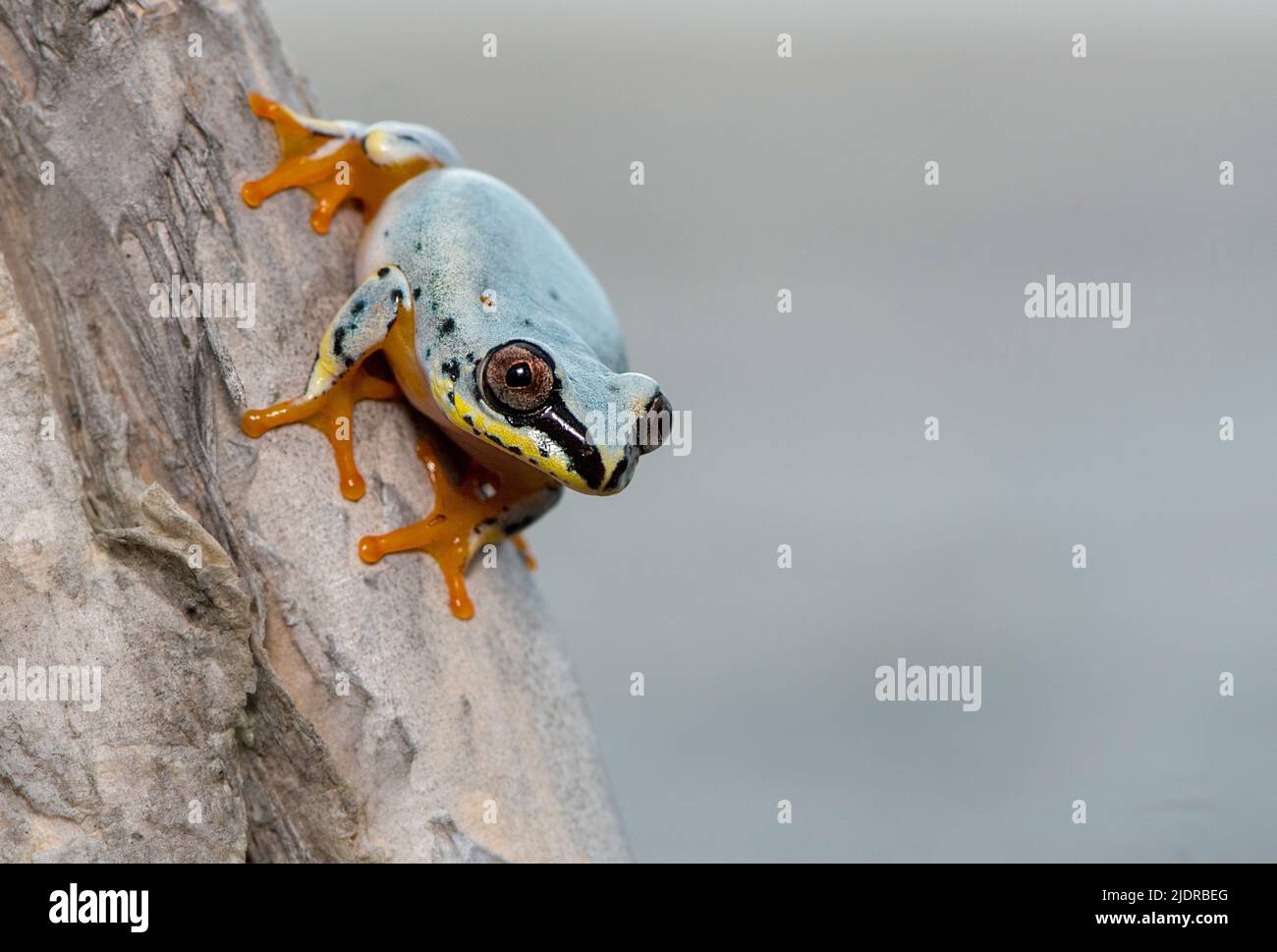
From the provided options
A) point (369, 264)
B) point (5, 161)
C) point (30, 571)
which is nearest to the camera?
point (30, 571)

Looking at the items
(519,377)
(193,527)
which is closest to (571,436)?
(519,377)

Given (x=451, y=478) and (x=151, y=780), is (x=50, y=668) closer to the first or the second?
(x=151, y=780)

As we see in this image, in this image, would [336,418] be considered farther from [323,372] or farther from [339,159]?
[339,159]

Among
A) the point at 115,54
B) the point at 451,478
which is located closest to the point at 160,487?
the point at 451,478

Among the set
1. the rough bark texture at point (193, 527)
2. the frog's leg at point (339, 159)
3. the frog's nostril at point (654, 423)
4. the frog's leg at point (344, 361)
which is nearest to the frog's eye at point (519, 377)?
the frog's nostril at point (654, 423)

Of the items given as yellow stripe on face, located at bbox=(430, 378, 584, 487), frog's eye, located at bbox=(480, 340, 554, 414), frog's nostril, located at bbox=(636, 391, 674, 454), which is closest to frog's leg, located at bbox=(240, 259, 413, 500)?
yellow stripe on face, located at bbox=(430, 378, 584, 487)

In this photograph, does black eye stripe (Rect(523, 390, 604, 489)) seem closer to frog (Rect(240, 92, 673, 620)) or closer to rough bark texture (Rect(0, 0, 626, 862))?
frog (Rect(240, 92, 673, 620))
